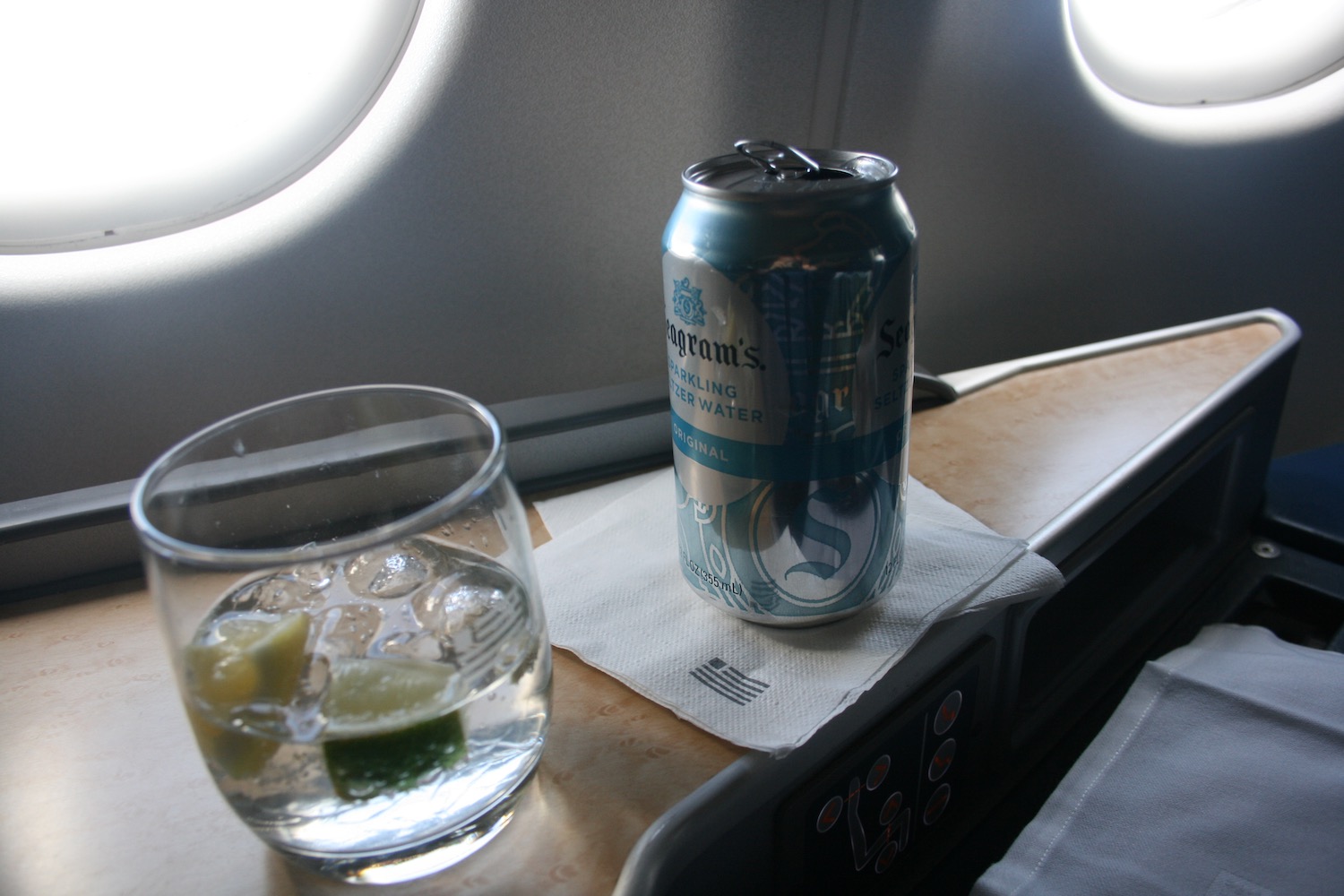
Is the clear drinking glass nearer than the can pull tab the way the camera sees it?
Yes

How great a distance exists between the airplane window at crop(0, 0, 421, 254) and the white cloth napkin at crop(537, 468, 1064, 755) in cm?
49

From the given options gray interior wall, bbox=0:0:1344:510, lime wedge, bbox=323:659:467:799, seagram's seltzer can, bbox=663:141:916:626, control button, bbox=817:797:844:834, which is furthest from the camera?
gray interior wall, bbox=0:0:1344:510

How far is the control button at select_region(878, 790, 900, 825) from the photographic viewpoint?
2.32 feet

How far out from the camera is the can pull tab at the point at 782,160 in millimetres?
571

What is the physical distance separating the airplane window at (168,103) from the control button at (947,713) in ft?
2.60

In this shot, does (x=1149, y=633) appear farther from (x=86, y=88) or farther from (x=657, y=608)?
(x=86, y=88)

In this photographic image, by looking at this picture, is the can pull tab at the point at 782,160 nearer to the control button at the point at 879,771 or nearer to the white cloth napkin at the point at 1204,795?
the control button at the point at 879,771

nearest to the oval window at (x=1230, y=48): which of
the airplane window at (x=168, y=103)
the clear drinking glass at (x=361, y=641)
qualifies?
the airplane window at (x=168, y=103)

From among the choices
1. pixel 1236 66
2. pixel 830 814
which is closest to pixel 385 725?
pixel 830 814

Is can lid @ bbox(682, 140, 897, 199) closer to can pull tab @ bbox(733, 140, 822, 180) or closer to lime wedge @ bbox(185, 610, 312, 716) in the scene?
can pull tab @ bbox(733, 140, 822, 180)

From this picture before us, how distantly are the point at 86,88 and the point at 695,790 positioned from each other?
88 cm

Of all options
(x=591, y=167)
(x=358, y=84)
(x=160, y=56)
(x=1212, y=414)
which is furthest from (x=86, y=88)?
(x=1212, y=414)

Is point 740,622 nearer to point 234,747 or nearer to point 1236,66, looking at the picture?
point 234,747

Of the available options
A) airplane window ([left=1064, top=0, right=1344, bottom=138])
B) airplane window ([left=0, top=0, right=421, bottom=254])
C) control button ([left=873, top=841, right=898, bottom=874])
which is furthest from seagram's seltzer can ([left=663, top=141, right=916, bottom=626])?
airplane window ([left=1064, top=0, right=1344, bottom=138])
